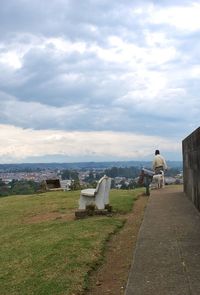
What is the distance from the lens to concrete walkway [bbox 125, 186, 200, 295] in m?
5.74

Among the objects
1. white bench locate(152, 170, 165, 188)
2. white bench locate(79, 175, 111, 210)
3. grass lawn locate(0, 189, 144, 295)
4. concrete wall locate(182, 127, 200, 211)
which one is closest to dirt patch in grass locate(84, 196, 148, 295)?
grass lawn locate(0, 189, 144, 295)

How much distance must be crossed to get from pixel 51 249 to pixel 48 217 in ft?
15.9

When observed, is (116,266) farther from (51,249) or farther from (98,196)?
(98,196)

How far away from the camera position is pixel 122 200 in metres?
15.3

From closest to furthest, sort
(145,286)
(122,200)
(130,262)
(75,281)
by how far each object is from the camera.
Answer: (145,286) < (75,281) < (130,262) < (122,200)

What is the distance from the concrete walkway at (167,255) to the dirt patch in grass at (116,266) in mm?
190

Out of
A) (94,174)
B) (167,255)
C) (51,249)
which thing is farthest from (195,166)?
(94,174)

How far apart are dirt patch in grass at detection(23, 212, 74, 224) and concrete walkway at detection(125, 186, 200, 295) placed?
7.29 feet

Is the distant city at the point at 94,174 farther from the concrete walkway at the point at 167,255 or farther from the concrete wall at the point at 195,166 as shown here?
the concrete walkway at the point at 167,255

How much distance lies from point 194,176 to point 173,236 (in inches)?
167

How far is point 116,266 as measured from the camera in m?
7.34

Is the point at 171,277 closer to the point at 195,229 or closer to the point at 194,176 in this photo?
the point at 195,229

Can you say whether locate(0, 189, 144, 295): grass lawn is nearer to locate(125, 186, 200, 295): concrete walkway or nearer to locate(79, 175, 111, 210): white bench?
locate(79, 175, 111, 210): white bench

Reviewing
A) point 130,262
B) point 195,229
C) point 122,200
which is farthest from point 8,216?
point 130,262
